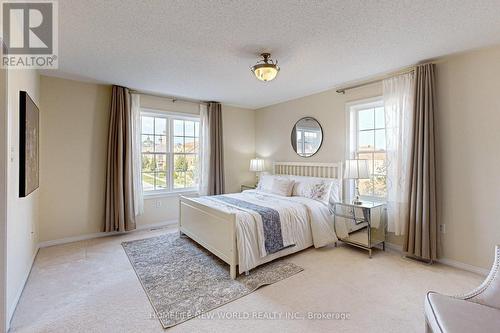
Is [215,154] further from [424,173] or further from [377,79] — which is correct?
[424,173]

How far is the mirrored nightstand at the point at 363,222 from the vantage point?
3197 millimetres

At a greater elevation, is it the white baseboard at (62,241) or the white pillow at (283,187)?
the white pillow at (283,187)

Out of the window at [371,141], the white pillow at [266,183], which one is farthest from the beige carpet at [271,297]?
the white pillow at [266,183]

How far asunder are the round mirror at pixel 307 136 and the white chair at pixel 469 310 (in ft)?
9.85

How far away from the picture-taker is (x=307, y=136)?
14.8 ft

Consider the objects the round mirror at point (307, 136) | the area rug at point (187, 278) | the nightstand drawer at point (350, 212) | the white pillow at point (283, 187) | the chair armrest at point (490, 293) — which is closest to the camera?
the chair armrest at point (490, 293)

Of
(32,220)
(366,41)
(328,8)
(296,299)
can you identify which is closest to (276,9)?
(328,8)

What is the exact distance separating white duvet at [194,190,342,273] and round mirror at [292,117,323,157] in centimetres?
112

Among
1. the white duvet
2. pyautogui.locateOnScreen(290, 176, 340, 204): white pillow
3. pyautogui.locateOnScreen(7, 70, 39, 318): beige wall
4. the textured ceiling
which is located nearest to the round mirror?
pyautogui.locateOnScreen(290, 176, 340, 204): white pillow

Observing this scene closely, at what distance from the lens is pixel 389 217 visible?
3.29 meters

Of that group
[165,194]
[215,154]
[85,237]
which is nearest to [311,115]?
[215,154]

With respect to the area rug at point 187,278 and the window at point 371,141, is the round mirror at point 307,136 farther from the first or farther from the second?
the area rug at point 187,278

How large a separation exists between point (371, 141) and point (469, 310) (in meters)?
2.75

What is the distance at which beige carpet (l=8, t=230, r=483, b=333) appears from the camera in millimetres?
1870
